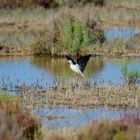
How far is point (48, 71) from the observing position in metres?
22.7

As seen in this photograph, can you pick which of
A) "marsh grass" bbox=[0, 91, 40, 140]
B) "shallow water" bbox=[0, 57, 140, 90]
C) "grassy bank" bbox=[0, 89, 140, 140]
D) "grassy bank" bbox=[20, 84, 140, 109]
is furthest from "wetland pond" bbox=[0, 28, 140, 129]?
"grassy bank" bbox=[0, 89, 140, 140]

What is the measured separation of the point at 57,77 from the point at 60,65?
290 cm

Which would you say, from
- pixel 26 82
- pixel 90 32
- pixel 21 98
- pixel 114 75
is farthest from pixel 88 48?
pixel 21 98

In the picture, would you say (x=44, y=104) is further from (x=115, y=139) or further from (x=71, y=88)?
(x=115, y=139)

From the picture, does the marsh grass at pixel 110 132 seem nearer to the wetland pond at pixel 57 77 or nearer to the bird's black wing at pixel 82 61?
the wetland pond at pixel 57 77

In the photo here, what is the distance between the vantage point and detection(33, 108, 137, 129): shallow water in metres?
14.6

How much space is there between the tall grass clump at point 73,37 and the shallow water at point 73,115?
9.28m

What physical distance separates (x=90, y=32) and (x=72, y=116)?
42.6ft

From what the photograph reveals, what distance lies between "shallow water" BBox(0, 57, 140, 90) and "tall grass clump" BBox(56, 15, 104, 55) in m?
0.61

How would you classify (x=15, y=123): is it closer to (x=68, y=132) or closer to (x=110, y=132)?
(x=68, y=132)

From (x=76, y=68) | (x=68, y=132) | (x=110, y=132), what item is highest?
(x=76, y=68)

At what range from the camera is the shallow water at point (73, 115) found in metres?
14.6

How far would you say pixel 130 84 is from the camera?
1877cm

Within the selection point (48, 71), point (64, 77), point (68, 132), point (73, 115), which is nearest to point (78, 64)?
point (64, 77)
